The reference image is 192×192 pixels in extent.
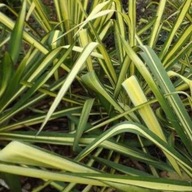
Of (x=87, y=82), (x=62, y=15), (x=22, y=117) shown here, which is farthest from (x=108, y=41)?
(x=87, y=82)

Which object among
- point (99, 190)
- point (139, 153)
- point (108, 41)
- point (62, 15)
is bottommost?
point (99, 190)

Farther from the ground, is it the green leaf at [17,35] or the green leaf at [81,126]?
the green leaf at [17,35]

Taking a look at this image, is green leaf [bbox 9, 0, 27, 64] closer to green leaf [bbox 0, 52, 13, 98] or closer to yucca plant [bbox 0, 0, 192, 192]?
yucca plant [bbox 0, 0, 192, 192]

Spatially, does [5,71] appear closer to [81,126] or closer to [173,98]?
[81,126]

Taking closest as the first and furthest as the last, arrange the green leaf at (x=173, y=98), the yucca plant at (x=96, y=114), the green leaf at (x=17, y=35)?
the yucca plant at (x=96, y=114), the green leaf at (x=173, y=98), the green leaf at (x=17, y=35)

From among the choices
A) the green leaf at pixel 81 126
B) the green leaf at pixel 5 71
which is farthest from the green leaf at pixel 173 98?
the green leaf at pixel 5 71

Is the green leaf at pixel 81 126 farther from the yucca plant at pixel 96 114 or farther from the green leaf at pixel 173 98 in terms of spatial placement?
the green leaf at pixel 173 98

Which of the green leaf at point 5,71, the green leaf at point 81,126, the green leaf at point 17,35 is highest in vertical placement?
the green leaf at point 17,35

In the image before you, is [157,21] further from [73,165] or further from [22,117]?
[73,165]

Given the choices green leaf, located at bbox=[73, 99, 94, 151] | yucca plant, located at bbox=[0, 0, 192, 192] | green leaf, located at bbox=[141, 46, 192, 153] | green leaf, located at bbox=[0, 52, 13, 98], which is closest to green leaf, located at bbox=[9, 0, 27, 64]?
yucca plant, located at bbox=[0, 0, 192, 192]
